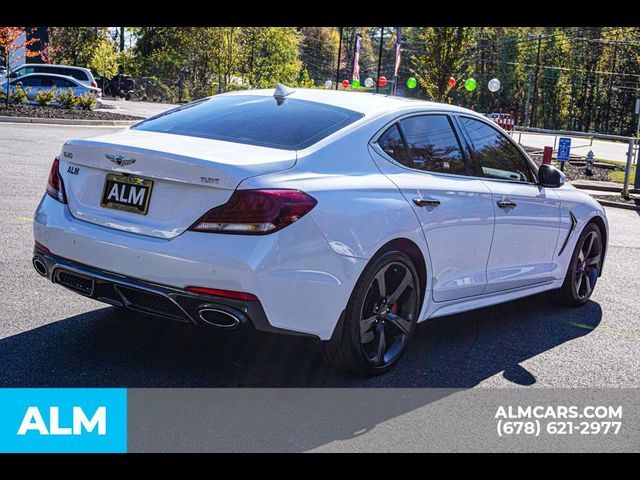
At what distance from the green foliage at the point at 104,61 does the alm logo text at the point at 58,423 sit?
5302 centimetres

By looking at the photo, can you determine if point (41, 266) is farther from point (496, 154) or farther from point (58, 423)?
point (496, 154)

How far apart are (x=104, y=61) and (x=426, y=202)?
52.9 m

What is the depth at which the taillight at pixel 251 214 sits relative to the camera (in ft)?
14.3

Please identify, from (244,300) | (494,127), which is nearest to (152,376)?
(244,300)

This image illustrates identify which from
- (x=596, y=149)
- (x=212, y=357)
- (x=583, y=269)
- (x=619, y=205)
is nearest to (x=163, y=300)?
(x=212, y=357)

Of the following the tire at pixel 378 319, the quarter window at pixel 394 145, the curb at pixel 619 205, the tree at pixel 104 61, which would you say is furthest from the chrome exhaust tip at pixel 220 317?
the tree at pixel 104 61

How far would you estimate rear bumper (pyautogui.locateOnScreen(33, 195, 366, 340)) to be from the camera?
4.33 meters

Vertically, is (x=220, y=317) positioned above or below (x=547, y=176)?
below

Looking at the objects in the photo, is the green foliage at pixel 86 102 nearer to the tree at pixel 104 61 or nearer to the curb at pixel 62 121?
the curb at pixel 62 121

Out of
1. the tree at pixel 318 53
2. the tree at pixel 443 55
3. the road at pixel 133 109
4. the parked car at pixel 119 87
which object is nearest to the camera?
the tree at pixel 443 55

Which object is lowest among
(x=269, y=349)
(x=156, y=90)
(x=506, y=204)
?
(x=156, y=90)

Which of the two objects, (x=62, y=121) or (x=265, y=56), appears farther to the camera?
(x=265, y=56)

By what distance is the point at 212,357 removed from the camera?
525 cm

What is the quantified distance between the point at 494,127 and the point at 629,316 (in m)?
2.06
